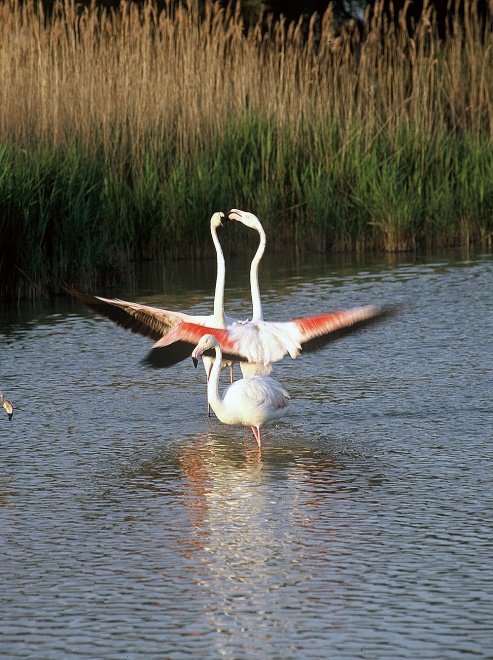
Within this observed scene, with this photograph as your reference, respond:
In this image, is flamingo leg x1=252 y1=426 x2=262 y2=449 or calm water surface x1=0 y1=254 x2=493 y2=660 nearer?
calm water surface x1=0 y1=254 x2=493 y2=660

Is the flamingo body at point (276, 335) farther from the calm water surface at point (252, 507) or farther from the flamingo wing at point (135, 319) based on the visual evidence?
the flamingo wing at point (135, 319)

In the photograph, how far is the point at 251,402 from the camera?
16.9 feet

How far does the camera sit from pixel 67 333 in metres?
8.02

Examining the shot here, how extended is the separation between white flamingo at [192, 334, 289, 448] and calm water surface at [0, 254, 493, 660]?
143 mm

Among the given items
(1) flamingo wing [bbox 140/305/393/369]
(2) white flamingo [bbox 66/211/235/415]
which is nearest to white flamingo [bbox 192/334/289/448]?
(1) flamingo wing [bbox 140/305/393/369]

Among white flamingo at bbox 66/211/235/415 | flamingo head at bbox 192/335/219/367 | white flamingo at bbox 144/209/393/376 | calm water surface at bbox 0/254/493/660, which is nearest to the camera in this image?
calm water surface at bbox 0/254/493/660

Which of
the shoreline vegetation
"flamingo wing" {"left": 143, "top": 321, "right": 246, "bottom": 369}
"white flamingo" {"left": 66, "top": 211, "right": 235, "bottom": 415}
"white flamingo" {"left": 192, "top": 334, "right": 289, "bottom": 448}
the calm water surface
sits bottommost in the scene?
the calm water surface

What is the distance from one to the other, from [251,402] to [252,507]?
87 centimetres

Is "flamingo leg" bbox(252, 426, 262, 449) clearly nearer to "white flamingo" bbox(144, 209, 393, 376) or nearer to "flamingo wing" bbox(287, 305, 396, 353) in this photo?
"white flamingo" bbox(144, 209, 393, 376)

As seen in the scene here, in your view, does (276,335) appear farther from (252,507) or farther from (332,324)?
(252,507)

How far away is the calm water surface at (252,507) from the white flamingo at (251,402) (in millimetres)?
143

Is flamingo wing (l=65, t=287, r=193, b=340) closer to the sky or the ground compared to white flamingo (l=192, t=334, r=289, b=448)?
closer to the sky

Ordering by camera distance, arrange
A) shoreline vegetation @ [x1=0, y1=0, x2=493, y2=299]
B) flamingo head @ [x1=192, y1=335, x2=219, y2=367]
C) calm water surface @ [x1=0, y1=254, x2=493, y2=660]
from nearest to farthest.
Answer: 1. calm water surface @ [x1=0, y1=254, x2=493, y2=660]
2. flamingo head @ [x1=192, y1=335, x2=219, y2=367]
3. shoreline vegetation @ [x1=0, y1=0, x2=493, y2=299]

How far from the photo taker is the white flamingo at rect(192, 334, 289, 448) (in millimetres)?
5156
